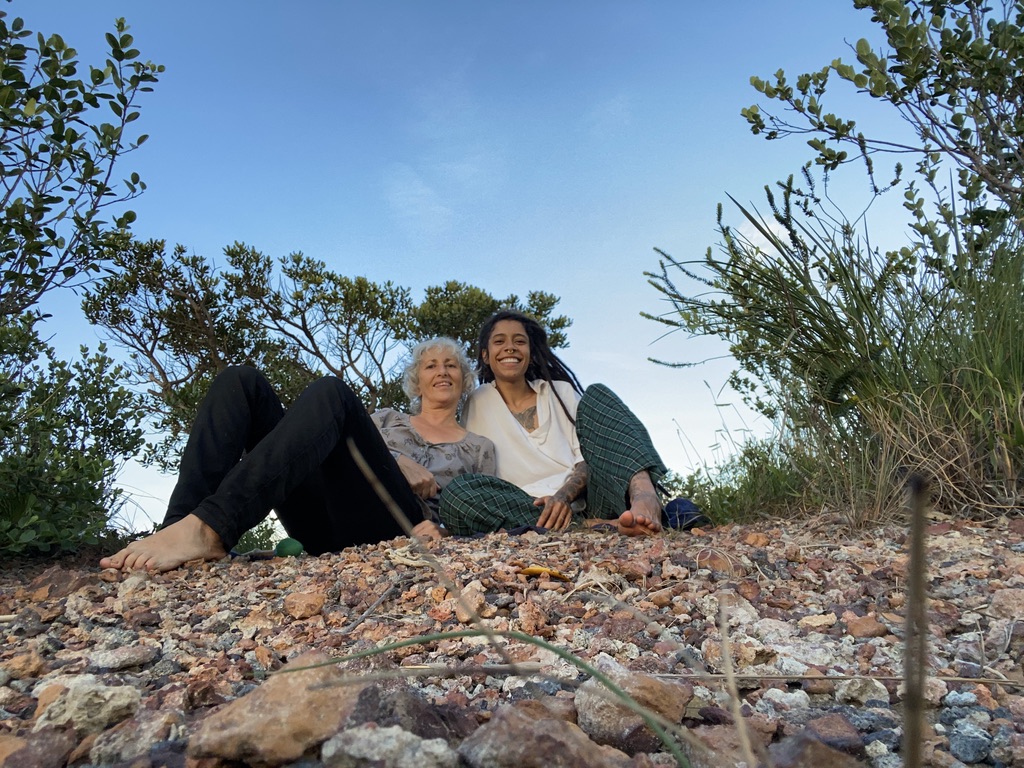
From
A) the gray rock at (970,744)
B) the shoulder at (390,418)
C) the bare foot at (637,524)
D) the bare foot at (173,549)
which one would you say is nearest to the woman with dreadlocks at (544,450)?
→ the bare foot at (637,524)

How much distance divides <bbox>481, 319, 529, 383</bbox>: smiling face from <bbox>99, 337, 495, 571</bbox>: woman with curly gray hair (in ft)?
1.89

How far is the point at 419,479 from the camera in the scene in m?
4.02

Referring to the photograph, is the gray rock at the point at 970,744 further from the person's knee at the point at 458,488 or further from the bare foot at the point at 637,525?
the person's knee at the point at 458,488

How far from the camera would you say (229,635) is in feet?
6.53

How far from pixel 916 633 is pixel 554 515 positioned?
3.47 m

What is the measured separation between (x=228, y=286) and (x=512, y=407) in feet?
18.8

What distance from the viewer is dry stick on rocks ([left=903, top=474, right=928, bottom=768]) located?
1.25 feet

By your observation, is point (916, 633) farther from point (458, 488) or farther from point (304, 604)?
point (458, 488)

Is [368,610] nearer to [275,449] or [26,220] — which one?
[275,449]

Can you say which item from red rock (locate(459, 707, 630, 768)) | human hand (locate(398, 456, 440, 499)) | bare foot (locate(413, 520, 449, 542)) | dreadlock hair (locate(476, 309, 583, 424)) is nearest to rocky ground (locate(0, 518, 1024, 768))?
red rock (locate(459, 707, 630, 768))

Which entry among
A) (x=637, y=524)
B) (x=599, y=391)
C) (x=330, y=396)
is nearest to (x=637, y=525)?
(x=637, y=524)

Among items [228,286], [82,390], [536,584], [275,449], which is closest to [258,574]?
[275,449]

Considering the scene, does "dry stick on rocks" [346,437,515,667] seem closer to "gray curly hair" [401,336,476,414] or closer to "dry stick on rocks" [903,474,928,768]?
"dry stick on rocks" [903,474,928,768]

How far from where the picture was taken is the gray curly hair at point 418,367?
4.66 metres
